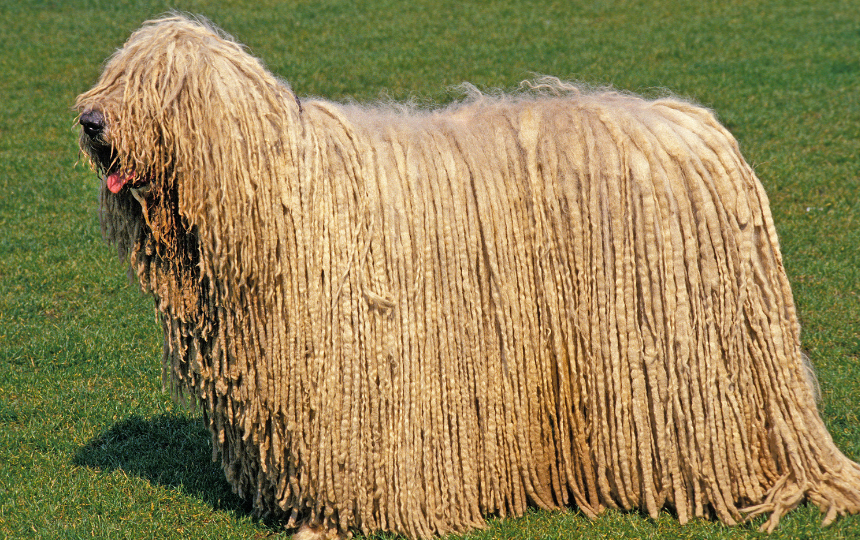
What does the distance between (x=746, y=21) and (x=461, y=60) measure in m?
5.21

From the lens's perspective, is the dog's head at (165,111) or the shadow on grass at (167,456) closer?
the dog's head at (165,111)

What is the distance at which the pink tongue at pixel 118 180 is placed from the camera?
3406 millimetres

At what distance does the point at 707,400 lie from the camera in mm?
3871

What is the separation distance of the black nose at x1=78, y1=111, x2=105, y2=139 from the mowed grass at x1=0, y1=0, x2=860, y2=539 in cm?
126

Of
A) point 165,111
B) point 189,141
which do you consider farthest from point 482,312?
point 165,111

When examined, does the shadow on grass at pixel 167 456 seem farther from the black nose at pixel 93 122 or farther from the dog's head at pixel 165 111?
the black nose at pixel 93 122

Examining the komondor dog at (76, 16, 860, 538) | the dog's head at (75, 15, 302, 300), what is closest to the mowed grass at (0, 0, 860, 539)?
the komondor dog at (76, 16, 860, 538)

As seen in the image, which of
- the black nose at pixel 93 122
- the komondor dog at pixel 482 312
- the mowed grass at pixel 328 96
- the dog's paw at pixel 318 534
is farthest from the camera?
the mowed grass at pixel 328 96

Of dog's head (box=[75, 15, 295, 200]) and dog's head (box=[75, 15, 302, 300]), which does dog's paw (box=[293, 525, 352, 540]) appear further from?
dog's head (box=[75, 15, 295, 200])

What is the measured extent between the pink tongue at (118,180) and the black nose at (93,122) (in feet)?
0.55

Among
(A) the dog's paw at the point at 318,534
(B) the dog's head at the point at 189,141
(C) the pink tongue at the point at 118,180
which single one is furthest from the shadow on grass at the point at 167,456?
(C) the pink tongue at the point at 118,180

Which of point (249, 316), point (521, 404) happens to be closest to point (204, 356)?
point (249, 316)

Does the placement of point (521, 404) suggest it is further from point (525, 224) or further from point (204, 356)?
point (204, 356)

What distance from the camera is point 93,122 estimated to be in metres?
3.35
